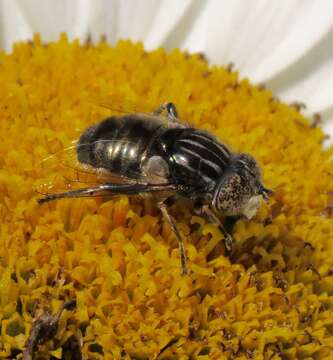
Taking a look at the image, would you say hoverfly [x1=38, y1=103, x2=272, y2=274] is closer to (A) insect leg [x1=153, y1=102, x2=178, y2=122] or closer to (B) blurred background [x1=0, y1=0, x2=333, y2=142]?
(A) insect leg [x1=153, y1=102, x2=178, y2=122]

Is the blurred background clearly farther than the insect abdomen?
Yes

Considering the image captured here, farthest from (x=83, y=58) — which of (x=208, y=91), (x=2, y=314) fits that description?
(x=2, y=314)

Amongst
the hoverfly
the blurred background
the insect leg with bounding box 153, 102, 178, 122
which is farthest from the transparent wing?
the blurred background

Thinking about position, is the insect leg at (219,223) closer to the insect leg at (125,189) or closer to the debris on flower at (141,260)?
the debris on flower at (141,260)

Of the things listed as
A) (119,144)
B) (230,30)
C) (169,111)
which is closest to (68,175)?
(119,144)

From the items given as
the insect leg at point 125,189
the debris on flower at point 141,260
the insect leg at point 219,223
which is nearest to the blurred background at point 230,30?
the debris on flower at point 141,260

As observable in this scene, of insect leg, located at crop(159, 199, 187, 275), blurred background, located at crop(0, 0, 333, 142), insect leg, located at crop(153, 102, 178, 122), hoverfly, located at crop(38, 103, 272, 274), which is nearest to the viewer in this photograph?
hoverfly, located at crop(38, 103, 272, 274)

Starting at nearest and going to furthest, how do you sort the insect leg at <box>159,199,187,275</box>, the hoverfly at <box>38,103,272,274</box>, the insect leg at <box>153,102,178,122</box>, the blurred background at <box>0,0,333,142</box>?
the hoverfly at <box>38,103,272,274</box> < the insect leg at <box>159,199,187,275</box> < the insect leg at <box>153,102,178,122</box> < the blurred background at <box>0,0,333,142</box>

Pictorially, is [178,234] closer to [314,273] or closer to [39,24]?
[314,273]
